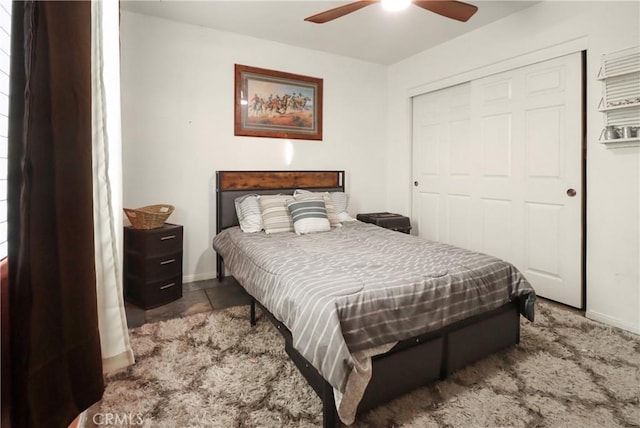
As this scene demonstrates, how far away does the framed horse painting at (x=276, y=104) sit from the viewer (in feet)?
11.7

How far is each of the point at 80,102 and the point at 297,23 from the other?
114 inches

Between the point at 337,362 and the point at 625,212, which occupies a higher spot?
the point at 625,212

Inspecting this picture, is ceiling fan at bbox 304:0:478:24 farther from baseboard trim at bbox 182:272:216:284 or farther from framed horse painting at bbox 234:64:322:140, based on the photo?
baseboard trim at bbox 182:272:216:284

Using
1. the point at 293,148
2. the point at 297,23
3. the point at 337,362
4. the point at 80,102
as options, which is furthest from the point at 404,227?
the point at 80,102

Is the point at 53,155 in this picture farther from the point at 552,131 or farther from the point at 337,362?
the point at 552,131

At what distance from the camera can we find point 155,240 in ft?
9.07

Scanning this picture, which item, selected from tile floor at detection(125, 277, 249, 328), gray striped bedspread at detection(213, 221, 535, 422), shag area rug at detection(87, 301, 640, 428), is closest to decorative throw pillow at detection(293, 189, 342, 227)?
gray striped bedspread at detection(213, 221, 535, 422)

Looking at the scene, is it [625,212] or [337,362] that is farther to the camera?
[625,212]

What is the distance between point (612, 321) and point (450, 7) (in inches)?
100

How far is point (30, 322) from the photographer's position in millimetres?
806

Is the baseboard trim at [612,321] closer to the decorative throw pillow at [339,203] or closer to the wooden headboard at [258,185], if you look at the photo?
the decorative throw pillow at [339,203]

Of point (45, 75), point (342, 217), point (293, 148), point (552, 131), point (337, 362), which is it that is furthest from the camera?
point (293, 148)

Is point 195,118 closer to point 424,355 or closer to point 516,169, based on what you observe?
point 424,355

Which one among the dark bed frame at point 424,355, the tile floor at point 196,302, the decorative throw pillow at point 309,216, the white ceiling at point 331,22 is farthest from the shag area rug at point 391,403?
the white ceiling at point 331,22
